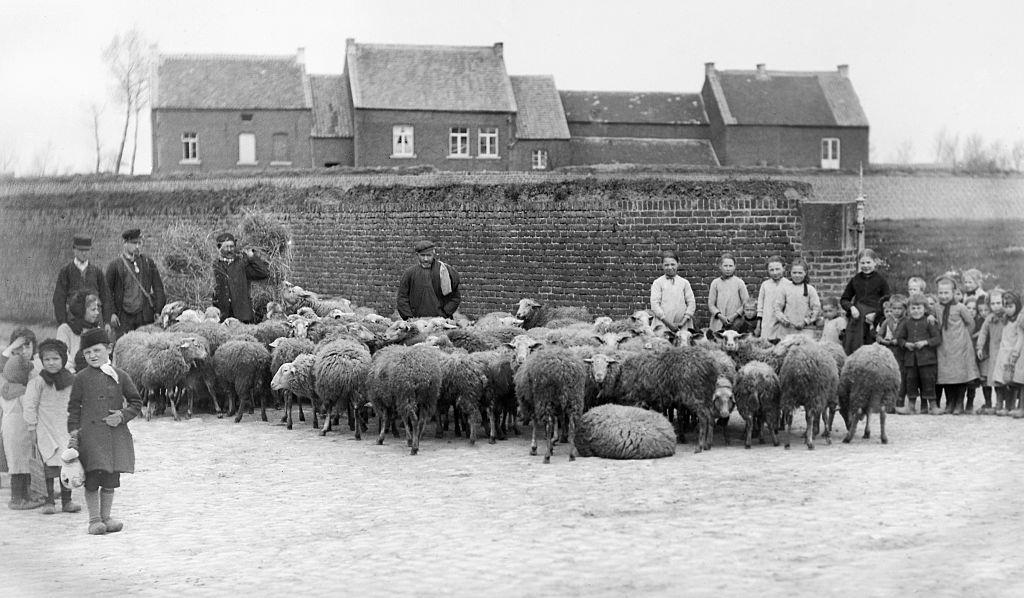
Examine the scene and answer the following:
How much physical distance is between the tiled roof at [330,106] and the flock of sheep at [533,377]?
3009 cm

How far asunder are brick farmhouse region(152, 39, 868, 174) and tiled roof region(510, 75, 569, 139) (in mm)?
54

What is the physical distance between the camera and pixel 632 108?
157 feet

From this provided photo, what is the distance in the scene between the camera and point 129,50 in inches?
834

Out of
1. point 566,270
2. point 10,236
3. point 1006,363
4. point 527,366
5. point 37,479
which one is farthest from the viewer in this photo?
point 10,236

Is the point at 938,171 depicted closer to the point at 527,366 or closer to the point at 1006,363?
the point at 1006,363

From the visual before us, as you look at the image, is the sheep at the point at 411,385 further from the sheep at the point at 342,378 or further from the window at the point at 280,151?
the window at the point at 280,151

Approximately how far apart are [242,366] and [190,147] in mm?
31416

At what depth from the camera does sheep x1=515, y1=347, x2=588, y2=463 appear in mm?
11398

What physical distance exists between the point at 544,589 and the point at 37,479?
4.69 m

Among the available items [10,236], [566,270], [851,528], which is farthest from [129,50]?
[851,528]

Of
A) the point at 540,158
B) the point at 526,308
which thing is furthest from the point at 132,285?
the point at 540,158

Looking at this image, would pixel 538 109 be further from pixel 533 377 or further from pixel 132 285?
pixel 533 377

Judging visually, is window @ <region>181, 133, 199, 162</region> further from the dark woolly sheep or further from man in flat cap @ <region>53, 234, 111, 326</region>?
the dark woolly sheep

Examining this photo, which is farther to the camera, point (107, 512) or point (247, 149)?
point (247, 149)
